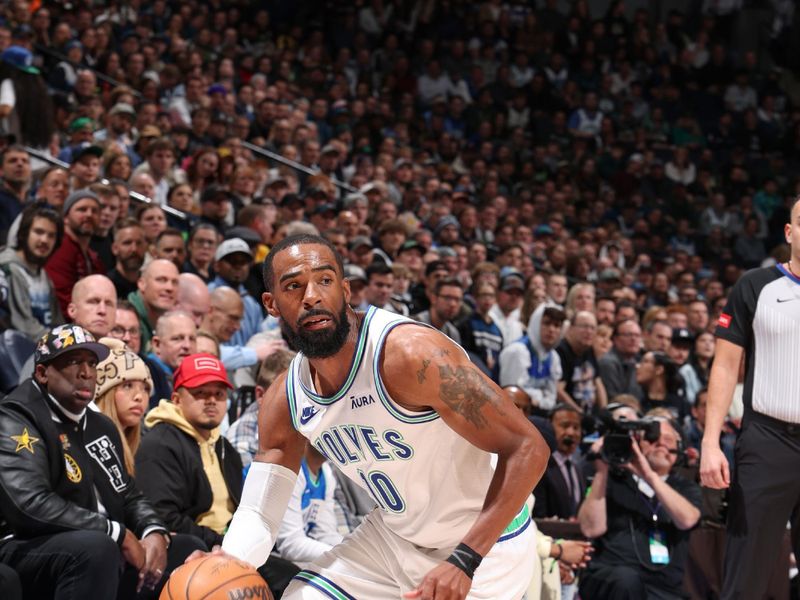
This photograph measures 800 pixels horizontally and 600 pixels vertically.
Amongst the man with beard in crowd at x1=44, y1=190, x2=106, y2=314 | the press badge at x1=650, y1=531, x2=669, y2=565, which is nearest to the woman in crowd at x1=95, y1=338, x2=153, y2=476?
the man with beard in crowd at x1=44, y1=190, x2=106, y2=314

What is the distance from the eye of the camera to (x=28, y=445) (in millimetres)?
4430

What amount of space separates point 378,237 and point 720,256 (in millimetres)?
6947

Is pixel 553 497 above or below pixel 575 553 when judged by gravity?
below

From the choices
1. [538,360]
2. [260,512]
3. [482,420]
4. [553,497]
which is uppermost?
[482,420]

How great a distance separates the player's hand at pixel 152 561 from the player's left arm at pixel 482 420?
2.01 meters

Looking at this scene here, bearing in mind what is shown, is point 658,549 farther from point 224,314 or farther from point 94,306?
point 94,306

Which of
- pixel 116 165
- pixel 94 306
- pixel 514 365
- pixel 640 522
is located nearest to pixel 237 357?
pixel 94 306

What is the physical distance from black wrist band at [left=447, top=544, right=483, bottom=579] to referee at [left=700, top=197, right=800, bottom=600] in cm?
160

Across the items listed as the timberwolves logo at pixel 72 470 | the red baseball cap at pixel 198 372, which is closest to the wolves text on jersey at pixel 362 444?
the timberwolves logo at pixel 72 470

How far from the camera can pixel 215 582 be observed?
122 inches

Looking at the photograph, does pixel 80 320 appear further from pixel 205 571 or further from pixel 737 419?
pixel 737 419

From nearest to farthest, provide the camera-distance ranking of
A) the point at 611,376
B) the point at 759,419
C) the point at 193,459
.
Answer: the point at 759,419, the point at 193,459, the point at 611,376

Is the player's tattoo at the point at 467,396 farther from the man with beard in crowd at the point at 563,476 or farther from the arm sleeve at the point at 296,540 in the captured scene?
the man with beard in crowd at the point at 563,476

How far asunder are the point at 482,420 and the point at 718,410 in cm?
171
